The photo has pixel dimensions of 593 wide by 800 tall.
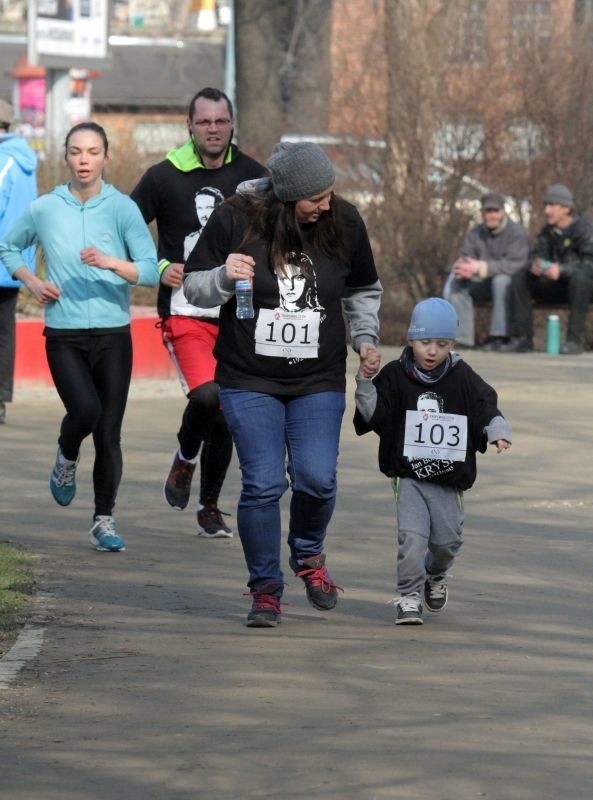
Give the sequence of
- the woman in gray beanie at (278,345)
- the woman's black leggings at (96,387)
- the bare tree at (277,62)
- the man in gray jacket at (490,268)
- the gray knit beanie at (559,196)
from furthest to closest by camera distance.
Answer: the bare tree at (277,62), the man in gray jacket at (490,268), the gray knit beanie at (559,196), the woman's black leggings at (96,387), the woman in gray beanie at (278,345)

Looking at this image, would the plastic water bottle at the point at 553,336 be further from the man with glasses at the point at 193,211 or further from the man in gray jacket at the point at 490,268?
the man with glasses at the point at 193,211

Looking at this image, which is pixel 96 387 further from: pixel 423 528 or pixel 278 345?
pixel 423 528

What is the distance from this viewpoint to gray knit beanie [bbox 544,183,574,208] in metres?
17.3

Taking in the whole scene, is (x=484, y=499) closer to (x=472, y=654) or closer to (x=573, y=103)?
(x=472, y=654)

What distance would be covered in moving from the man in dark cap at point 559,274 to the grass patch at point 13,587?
9454mm

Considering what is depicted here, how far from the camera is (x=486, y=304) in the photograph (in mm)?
18000

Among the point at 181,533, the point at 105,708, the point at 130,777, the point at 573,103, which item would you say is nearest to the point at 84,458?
the point at 181,533

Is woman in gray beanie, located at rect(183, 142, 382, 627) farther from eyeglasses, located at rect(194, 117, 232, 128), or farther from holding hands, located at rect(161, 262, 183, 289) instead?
eyeglasses, located at rect(194, 117, 232, 128)

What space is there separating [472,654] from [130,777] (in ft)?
6.24

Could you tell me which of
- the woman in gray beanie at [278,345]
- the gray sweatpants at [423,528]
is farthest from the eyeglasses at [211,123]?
the gray sweatpants at [423,528]

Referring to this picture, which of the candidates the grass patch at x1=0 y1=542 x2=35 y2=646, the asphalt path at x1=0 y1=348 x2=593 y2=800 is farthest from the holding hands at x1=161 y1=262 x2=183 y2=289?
the grass patch at x1=0 y1=542 x2=35 y2=646

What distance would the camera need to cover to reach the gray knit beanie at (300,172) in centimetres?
679

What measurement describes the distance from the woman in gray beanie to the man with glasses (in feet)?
4.97

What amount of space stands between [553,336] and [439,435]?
1047 cm
